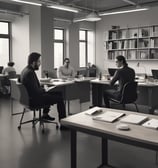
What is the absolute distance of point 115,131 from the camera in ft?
5.75

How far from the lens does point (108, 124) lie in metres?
1.93

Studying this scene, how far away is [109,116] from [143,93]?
11.1 ft

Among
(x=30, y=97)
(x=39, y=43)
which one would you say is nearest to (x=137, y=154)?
(x=30, y=97)

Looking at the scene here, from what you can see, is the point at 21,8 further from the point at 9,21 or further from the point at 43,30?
the point at 43,30

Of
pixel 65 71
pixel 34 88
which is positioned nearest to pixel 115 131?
pixel 34 88

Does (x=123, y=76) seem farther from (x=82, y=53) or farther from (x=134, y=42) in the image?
(x=82, y=53)

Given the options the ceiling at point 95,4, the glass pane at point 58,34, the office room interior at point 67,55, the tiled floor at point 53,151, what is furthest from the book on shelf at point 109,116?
the glass pane at point 58,34

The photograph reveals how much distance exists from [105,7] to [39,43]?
3.01 metres

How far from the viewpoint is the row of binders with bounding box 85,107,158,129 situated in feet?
6.32

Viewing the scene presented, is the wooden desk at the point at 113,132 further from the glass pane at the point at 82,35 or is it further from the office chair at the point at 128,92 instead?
the glass pane at the point at 82,35

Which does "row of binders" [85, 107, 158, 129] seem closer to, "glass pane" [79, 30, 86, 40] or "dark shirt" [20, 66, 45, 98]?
"dark shirt" [20, 66, 45, 98]

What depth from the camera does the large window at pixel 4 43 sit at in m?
7.96

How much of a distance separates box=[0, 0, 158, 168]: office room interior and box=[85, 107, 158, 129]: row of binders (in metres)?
0.22

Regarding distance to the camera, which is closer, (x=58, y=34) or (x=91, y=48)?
(x=58, y=34)
